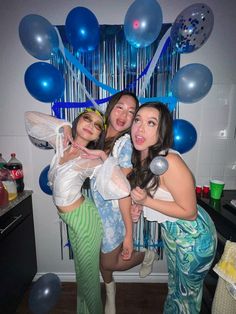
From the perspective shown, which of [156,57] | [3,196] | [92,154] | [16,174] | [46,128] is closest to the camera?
[92,154]

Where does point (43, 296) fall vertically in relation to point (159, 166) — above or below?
below

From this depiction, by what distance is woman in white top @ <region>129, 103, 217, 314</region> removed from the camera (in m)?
1.03

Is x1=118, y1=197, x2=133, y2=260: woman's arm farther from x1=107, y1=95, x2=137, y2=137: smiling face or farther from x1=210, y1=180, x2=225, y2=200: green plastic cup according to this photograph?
x1=210, y1=180, x2=225, y2=200: green plastic cup

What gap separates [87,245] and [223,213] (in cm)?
108

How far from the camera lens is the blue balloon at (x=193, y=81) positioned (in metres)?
1.38

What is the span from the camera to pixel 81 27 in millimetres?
1374

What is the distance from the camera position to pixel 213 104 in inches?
73.9

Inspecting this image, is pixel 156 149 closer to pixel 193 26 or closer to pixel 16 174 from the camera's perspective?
pixel 193 26

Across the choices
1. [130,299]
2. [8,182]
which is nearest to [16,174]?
[8,182]

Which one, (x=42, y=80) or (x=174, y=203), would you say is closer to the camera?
(x=174, y=203)

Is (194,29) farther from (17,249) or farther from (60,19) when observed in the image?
(17,249)

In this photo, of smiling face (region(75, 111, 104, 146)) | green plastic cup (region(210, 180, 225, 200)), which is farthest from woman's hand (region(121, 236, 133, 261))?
green plastic cup (region(210, 180, 225, 200))

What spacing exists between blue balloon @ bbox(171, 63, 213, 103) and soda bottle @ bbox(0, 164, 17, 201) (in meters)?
1.66

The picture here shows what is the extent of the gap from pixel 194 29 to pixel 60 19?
123 cm
